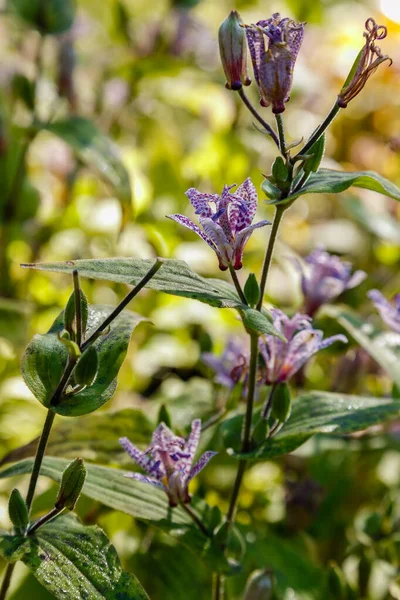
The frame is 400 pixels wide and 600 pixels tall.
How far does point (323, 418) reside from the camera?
572 mm

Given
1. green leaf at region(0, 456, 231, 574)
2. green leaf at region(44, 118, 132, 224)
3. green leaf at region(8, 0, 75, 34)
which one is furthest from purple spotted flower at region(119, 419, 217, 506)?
green leaf at region(8, 0, 75, 34)

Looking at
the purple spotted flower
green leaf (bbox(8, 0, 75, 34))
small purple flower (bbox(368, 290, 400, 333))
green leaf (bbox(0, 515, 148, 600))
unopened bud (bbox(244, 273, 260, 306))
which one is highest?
green leaf (bbox(8, 0, 75, 34))

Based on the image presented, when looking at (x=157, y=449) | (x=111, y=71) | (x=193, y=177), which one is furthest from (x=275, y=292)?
(x=157, y=449)

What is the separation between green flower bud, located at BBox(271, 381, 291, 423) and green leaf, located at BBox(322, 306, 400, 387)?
0.19 m

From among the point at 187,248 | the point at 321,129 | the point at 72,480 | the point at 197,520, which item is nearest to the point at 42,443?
the point at 72,480

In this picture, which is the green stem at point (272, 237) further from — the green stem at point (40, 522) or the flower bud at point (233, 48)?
the green stem at point (40, 522)

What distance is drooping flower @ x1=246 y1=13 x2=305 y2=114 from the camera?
473mm

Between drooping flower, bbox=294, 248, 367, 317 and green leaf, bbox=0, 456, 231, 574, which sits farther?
drooping flower, bbox=294, 248, 367, 317

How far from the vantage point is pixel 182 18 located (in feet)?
4.12

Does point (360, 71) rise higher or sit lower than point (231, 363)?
higher

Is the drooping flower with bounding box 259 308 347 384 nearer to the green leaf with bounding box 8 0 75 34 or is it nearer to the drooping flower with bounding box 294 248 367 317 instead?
the drooping flower with bounding box 294 248 367 317

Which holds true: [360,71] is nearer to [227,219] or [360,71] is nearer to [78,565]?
[227,219]

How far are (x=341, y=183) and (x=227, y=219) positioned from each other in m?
0.07

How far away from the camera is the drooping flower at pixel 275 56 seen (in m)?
0.47
